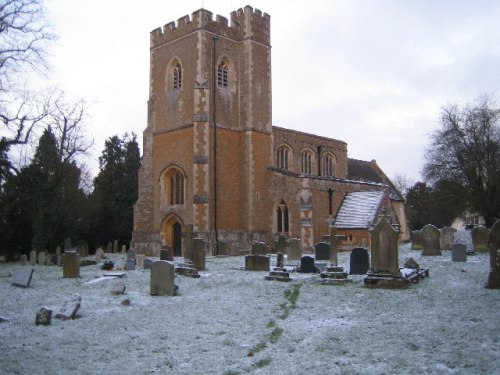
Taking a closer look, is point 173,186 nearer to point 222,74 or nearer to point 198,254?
point 222,74

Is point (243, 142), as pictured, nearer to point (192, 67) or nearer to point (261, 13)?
point (192, 67)

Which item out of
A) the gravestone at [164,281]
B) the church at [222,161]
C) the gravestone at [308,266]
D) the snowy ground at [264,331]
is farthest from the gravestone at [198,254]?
the church at [222,161]

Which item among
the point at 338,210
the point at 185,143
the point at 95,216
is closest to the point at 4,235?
the point at 95,216

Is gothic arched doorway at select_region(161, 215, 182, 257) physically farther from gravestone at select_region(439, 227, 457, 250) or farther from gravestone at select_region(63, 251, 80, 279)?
gravestone at select_region(439, 227, 457, 250)

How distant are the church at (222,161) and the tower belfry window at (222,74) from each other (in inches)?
2.3

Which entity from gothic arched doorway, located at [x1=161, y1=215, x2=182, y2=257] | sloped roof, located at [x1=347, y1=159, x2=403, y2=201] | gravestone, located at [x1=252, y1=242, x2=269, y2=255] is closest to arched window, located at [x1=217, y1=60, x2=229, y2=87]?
gothic arched doorway, located at [x1=161, y1=215, x2=182, y2=257]

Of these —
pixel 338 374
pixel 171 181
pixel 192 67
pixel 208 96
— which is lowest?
pixel 338 374

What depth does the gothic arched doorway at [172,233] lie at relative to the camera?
28391mm

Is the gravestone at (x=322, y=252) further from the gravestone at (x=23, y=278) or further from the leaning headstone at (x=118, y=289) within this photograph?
the gravestone at (x=23, y=278)

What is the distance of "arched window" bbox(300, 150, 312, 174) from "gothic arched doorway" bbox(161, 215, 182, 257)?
10289mm

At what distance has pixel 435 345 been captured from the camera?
6.80 m

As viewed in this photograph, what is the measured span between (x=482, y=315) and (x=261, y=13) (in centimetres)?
2573

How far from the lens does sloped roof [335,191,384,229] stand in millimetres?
26938

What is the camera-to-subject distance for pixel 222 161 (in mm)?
27797
